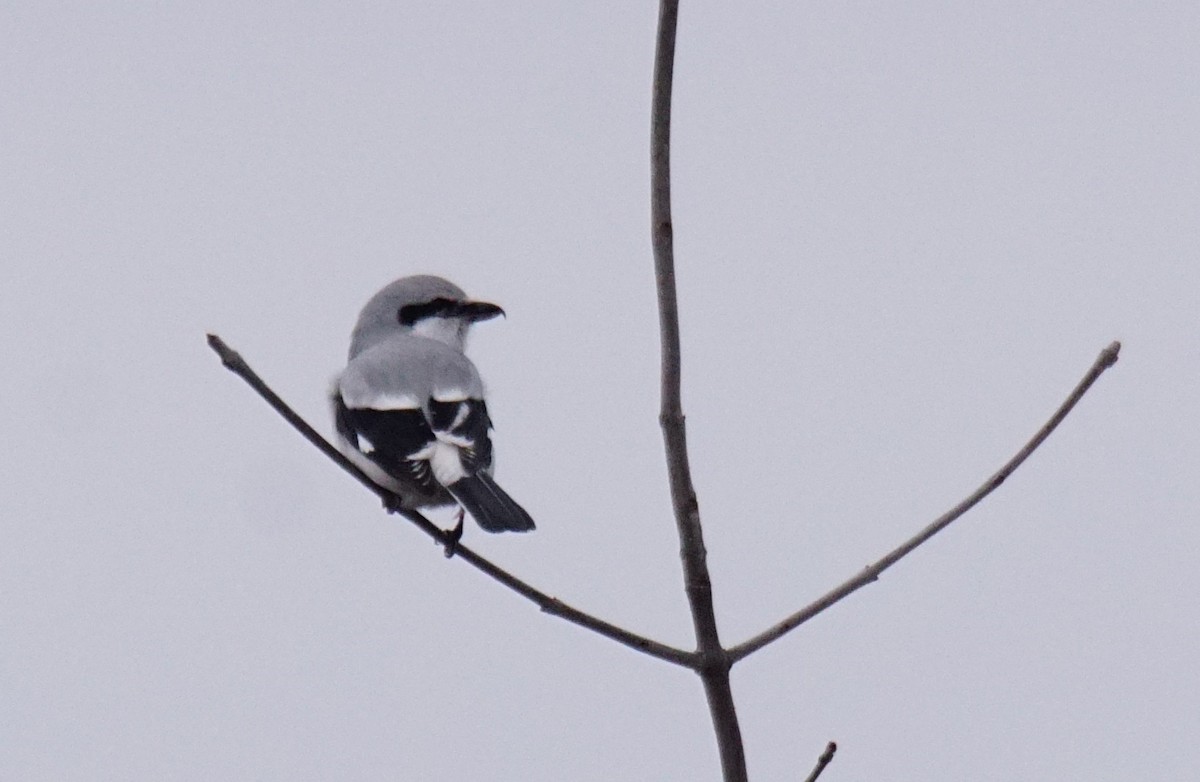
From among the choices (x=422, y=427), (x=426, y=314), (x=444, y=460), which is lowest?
(x=444, y=460)

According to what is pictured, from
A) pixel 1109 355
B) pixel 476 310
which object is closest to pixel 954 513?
pixel 1109 355

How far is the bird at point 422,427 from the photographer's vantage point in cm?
341

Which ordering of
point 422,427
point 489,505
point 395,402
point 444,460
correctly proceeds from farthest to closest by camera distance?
point 395,402, point 422,427, point 444,460, point 489,505

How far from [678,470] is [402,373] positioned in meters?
2.17

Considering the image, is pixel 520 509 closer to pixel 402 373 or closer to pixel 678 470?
pixel 402 373

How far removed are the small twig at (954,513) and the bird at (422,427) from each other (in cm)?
123

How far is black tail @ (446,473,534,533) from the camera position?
3.20 m

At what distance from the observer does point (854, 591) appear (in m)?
2.08

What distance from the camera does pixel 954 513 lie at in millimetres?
2049

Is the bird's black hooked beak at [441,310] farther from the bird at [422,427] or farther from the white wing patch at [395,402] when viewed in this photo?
the white wing patch at [395,402]

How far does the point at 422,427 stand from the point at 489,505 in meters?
0.49

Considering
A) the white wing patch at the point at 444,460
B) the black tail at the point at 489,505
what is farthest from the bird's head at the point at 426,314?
the black tail at the point at 489,505

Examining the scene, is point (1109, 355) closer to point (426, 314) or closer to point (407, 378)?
point (407, 378)

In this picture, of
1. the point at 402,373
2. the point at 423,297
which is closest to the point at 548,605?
the point at 402,373
